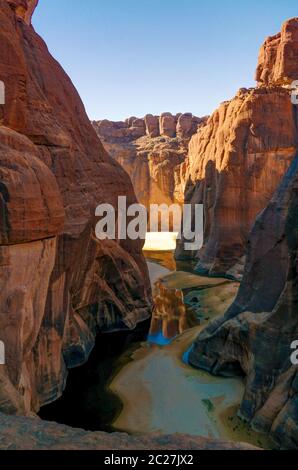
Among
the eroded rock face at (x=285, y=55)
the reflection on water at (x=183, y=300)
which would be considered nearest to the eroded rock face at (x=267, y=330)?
the reflection on water at (x=183, y=300)

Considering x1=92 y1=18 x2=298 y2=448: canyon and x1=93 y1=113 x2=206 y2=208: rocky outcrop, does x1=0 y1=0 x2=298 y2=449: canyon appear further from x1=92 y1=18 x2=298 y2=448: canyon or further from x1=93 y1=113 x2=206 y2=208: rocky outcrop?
x1=93 y1=113 x2=206 y2=208: rocky outcrop

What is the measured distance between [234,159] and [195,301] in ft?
44.5

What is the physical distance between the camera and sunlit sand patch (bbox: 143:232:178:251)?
2025 inches

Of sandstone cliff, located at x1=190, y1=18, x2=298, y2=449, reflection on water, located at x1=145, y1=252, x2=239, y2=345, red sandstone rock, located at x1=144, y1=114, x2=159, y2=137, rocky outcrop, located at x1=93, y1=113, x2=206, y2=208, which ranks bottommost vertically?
reflection on water, located at x1=145, y1=252, x2=239, y2=345

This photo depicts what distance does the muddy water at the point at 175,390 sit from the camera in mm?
12414

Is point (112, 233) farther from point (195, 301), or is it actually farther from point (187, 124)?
point (187, 124)

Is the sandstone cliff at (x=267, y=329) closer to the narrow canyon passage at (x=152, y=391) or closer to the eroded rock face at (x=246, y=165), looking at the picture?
the narrow canyon passage at (x=152, y=391)

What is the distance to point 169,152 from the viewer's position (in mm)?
65312

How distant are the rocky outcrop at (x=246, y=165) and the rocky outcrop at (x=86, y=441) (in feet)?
87.3

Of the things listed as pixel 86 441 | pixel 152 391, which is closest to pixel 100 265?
pixel 152 391

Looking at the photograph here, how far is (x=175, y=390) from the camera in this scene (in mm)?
14742

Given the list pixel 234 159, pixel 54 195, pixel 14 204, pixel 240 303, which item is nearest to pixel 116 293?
pixel 240 303

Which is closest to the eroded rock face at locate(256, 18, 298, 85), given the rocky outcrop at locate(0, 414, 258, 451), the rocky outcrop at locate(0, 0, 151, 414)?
the rocky outcrop at locate(0, 0, 151, 414)

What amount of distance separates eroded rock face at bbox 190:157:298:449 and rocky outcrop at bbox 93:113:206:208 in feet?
138
